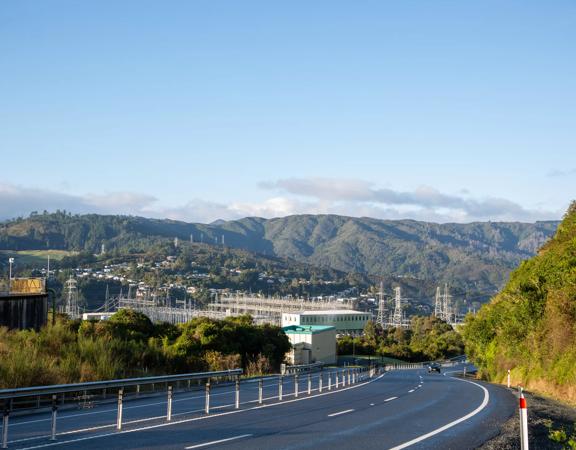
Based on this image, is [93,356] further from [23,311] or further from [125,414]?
[23,311]

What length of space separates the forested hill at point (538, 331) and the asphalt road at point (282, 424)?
205 inches

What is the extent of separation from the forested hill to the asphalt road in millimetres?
5213

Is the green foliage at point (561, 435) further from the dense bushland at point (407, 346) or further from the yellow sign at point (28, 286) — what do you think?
the dense bushland at point (407, 346)

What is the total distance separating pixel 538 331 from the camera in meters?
34.1

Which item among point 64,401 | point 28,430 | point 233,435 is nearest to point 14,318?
point 64,401

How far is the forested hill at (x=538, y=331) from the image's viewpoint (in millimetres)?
27734

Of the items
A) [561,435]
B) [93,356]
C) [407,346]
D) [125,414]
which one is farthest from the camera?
[407,346]

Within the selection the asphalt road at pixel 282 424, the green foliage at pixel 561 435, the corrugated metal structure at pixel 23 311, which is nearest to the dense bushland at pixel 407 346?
the corrugated metal structure at pixel 23 311

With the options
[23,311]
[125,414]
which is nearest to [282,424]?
[125,414]

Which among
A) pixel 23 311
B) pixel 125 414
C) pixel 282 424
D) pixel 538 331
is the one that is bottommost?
pixel 125 414

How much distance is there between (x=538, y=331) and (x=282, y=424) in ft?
71.9

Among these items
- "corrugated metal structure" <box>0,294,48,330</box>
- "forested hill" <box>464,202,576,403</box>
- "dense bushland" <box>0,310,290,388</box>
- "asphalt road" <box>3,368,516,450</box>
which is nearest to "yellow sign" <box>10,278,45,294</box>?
"corrugated metal structure" <box>0,294,48,330</box>

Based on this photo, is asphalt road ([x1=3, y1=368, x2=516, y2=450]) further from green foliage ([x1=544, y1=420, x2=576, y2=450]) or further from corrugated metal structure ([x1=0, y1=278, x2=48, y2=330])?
corrugated metal structure ([x1=0, y1=278, x2=48, y2=330])

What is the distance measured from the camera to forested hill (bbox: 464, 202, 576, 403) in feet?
91.0
